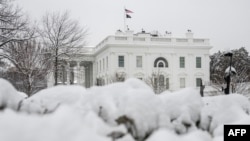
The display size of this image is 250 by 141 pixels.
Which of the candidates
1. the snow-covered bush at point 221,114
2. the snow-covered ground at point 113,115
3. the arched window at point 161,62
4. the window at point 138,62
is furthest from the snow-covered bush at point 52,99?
the arched window at point 161,62

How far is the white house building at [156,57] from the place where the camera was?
5578 centimetres

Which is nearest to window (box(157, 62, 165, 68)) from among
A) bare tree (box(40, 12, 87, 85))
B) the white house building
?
the white house building

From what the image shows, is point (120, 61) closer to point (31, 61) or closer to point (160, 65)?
point (160, 65)

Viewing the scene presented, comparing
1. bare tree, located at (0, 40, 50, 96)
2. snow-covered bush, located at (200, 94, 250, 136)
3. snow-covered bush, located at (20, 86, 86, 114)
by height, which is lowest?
snow-covered bush, located at (200, 94, 250, 136)

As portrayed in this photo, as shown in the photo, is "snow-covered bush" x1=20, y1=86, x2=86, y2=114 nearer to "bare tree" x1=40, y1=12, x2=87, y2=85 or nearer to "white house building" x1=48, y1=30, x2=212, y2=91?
"bare tree" x1=40, y1=12, x2=87, y2=85

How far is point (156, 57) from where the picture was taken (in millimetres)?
57812

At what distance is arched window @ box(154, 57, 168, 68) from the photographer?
57.9 metres

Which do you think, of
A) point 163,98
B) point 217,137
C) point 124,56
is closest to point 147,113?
point 163,98

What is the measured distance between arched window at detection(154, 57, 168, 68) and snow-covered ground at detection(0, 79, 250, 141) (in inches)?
2044

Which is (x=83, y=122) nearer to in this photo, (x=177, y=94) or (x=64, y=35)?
(x=177, y=94)

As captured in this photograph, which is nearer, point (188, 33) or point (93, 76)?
point (188, 33)

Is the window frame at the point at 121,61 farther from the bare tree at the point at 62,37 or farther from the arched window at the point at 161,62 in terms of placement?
the bare tree at the point at 62,37

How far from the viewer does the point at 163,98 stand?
573 cm

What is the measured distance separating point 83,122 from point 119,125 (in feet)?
1.63
